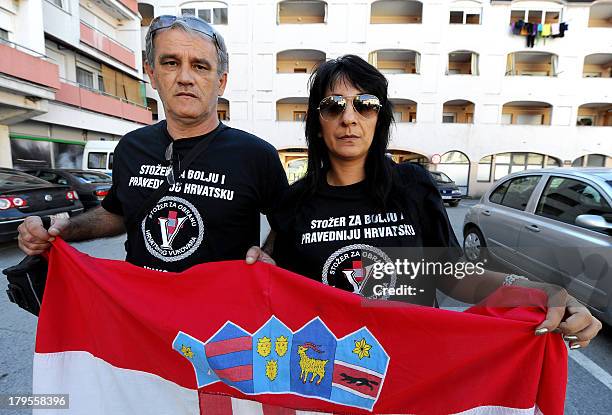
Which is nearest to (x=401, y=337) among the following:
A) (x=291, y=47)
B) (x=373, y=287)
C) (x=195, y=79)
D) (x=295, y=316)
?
(x=373, y=287)

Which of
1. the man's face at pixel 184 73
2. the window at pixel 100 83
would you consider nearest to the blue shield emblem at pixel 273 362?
the man's face at pixel 184 73

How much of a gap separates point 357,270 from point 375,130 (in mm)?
724

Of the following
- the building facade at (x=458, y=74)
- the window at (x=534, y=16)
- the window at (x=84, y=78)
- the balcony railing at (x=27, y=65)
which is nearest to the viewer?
the balcony railing at (x=27, y=65)

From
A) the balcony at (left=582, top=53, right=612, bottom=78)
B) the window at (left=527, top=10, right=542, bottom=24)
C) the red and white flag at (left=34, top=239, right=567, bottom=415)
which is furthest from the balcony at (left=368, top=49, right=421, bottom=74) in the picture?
the red and white flag at (left=34, top=239, right=567, bottom=415)

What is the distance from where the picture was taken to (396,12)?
23.4 meters

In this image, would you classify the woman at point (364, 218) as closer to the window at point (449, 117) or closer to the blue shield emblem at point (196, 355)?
the blue shield emblem at point (196, 355)

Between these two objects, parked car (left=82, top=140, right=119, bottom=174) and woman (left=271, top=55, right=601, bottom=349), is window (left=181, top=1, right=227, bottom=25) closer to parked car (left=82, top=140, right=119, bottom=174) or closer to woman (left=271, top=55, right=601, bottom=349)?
parked car (left=82, top=140, right=119, bottom=174)

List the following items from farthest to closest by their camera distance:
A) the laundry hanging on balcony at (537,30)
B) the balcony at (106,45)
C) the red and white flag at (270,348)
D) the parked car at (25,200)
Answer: the laundry hanging on balcony at (537,30)
the balcony at (106,45)
the parked car at (25,200)
the red and white flag at (270,348)

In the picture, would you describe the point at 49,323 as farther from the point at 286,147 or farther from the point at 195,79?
the point at 286,147

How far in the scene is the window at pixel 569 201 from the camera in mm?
3562

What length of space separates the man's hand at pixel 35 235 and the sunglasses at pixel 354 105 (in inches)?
60.2

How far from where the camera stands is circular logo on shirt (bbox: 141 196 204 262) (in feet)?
5.51

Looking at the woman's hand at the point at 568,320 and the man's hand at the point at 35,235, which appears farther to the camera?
the man's hand at the point at 35,235

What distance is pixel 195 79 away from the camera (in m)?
1.69
